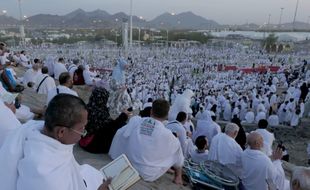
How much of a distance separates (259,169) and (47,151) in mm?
3077

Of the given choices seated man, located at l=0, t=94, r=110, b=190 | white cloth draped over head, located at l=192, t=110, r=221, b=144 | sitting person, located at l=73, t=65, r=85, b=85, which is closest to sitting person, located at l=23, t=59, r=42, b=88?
sitting person, located at l=73, t=65, r=85, b=85

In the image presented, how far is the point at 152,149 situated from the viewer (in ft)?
13.0

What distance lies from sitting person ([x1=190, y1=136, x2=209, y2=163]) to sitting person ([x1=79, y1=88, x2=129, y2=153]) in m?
1.07

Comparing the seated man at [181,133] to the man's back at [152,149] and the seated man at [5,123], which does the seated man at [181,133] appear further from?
the seated man at [5,123]

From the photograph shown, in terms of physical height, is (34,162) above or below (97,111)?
above

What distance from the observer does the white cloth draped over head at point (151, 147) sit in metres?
3.91

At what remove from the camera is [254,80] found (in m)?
25.7

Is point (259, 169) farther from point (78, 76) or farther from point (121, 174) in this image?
point (78, 76)

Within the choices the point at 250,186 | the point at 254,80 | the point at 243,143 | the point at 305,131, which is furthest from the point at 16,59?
the point at 254,80

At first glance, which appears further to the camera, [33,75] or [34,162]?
[33,75]

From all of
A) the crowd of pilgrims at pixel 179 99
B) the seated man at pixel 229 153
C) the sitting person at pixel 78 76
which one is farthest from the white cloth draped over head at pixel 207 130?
the sitting person at pixel 78 76

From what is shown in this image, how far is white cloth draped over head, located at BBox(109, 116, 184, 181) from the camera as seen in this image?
12.8 feet

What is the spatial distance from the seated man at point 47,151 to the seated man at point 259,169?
2805 mm

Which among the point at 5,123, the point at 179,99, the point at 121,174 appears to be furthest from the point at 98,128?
the point at 179,99
